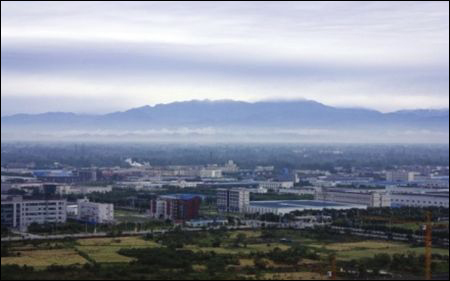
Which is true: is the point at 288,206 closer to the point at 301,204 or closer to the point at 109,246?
the point at 301,204

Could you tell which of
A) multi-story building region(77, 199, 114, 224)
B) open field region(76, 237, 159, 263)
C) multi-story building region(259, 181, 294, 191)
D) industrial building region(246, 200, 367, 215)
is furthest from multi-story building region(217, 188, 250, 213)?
open field region(76, 237, 159, 263)

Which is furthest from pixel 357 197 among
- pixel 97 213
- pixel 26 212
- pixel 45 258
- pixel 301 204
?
pixel 45 258

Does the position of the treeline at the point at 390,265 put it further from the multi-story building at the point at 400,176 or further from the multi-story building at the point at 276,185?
the multi-story building at the point at 400,176

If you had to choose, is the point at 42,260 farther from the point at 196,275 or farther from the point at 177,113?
the point at 177,113

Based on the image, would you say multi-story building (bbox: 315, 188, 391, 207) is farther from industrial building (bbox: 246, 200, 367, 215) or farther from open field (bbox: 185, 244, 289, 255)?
open field (bbox: 185, 244, 289, 255)

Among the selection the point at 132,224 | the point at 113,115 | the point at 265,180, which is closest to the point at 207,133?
the point at 113,115
